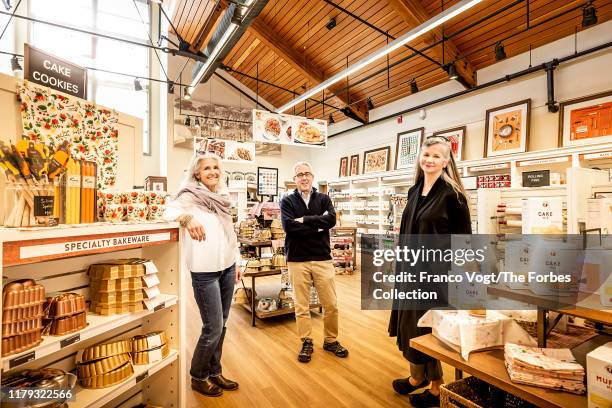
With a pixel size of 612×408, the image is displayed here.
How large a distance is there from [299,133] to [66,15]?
7036 mm

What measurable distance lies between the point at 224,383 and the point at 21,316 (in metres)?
1.75

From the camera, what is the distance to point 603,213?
208cm

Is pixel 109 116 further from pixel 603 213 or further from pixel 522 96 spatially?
pixel 522 96

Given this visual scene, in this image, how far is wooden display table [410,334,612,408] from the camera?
1202mm

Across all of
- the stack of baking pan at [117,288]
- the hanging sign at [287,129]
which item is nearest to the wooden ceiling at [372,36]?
the hanging sign at [287,129]

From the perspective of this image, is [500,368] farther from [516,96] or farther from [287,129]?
[516,96]

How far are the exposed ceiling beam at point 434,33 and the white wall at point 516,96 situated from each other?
0.31 metres

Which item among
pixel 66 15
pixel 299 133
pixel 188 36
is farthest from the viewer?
pixel 188 36

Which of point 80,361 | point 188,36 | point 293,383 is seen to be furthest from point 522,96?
point 188,36

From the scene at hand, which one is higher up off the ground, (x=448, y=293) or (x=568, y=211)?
(x=568, y=211)

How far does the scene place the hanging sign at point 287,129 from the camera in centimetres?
711

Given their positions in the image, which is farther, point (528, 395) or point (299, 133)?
point (299, 133)

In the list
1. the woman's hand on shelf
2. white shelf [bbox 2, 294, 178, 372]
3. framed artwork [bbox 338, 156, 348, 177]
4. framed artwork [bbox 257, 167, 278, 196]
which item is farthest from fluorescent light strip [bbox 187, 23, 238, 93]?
framed artwork [bbox 338, 156, 348, 177]

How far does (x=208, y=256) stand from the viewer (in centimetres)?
233
